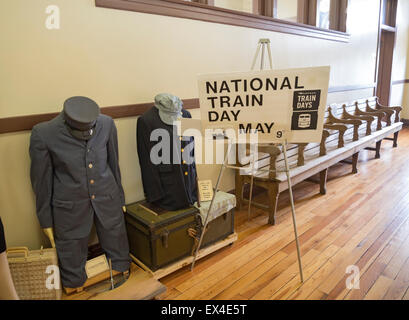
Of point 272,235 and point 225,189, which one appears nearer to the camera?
point 272,235

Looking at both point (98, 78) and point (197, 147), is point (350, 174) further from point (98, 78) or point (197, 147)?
point (98, 78)

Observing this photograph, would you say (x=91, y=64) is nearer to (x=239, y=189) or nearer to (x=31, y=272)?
(x=31, y=272)

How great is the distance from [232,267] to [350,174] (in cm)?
288

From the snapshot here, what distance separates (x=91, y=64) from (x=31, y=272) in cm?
143

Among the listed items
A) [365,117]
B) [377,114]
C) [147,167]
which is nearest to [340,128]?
[365,117]

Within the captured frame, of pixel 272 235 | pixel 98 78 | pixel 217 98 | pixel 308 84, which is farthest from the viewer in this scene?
A: pixel 272 235

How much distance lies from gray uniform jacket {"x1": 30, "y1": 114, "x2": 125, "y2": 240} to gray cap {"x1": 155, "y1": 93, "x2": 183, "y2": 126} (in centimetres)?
42

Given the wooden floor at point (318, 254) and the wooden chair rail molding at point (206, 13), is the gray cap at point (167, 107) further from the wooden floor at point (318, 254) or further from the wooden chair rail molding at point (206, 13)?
the wooden floor at point (318, 254)

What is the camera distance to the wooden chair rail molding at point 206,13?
7.80 ft

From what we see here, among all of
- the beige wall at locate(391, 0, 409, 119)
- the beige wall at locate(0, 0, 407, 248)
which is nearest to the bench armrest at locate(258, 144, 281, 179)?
the beige wall at locate(0, 0, 407, 248)

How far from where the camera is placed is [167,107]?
7.70ft

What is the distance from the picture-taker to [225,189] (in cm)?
348

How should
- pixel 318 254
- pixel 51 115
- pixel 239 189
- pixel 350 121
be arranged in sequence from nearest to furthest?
1. pixel 51 115
2. pixel 318 254
3. pixel 239 189
4. pixel 350 121

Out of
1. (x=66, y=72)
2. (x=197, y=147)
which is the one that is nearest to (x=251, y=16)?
(x=197, y=147)
